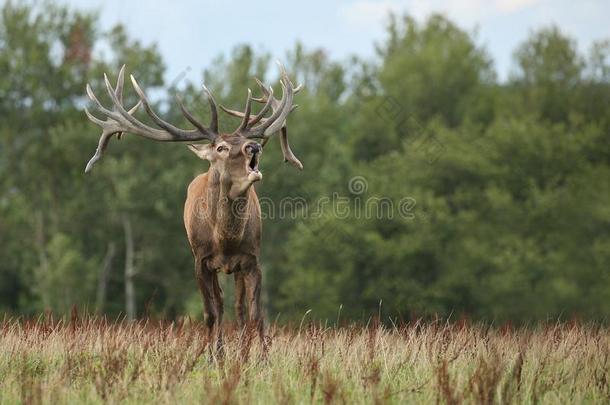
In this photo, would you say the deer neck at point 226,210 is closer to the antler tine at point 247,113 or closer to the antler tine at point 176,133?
the antler tine at point 176,133

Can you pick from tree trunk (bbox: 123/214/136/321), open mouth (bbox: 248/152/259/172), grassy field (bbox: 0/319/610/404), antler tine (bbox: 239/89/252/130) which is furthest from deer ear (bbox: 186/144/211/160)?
tree trunk (bbox: 123/214/136/321)

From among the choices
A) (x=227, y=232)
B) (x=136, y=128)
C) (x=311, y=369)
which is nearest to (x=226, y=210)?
(x=227, y=232)

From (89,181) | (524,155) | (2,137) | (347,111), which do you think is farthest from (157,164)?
(524,155)

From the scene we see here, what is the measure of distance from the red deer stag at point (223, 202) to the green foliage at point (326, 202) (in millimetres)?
23219

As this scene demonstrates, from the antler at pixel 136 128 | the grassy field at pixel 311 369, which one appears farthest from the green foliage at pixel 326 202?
the grassy field at pixel 311 369

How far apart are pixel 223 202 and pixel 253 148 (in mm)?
717

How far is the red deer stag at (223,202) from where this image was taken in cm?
849

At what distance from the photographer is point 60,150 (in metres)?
34.4

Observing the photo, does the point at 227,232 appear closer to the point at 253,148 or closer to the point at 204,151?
the point at 204,151

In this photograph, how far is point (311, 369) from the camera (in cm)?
593

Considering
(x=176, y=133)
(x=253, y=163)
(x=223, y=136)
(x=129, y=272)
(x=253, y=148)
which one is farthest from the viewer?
(x=129, y=272)

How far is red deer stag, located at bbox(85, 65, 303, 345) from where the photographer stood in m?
8.49

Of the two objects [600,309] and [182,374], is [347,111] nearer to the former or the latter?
[600,309]

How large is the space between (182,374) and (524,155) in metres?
30.9
